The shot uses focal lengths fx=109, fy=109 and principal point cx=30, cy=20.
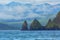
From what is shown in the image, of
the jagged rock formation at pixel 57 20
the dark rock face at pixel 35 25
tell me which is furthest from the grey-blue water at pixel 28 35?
the jagged rock formation at pixel 57 20

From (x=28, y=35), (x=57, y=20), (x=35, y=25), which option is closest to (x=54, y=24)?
(x=57, y=20)

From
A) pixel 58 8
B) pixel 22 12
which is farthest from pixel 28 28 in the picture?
pixel 58 8

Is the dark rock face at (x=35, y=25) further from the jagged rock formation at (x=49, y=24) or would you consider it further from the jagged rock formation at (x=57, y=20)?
the jagged rock formation at (x=57, y=20)

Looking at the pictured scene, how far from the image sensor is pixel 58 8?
225 cm

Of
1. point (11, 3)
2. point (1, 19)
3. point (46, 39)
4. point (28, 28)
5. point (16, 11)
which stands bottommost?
point (46, 39)

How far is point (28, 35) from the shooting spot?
2.19 m

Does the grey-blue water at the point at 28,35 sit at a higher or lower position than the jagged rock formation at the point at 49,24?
lower

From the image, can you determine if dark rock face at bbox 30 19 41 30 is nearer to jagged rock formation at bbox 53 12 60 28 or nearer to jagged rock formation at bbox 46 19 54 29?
jagged rock formation at bbox 46 19 54 29

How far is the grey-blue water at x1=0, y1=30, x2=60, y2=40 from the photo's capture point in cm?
217

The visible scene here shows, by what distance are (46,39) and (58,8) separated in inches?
26.9

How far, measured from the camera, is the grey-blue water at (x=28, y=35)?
217 cm

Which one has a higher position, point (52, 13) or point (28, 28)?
point (52, 13)

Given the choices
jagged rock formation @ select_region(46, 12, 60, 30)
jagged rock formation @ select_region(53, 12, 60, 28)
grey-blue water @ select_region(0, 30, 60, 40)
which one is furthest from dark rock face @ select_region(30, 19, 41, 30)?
jagged rock formation @ select_region(53, 12, 60, 28)

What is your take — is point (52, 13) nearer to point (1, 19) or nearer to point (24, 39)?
point (24, 39)
